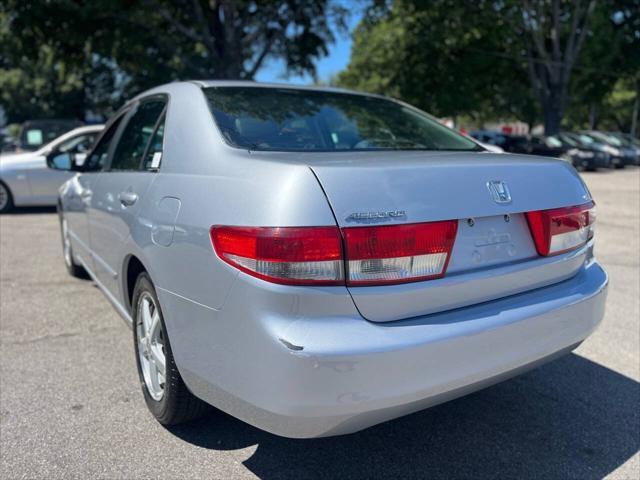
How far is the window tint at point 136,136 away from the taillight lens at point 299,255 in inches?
61.8

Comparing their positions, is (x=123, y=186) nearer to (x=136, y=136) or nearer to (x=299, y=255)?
(x=136, y=136)

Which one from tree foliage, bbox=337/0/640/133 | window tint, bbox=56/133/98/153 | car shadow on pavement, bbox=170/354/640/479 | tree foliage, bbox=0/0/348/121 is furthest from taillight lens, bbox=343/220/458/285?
tree foliage, bbox=337/0/640/133

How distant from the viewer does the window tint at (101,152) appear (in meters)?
4.24

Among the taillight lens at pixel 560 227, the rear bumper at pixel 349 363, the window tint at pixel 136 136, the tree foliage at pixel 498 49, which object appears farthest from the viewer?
the tree foliage at pixel 498 49

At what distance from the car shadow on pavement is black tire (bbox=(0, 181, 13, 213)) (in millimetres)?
8727

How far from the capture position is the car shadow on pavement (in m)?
2.55

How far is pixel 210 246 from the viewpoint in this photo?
218 cm

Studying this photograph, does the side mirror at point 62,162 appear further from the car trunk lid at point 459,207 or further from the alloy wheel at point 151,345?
the car trunk lid at point 459,207

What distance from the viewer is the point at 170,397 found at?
2.63 meters

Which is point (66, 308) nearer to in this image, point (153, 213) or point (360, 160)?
point (153, 213)

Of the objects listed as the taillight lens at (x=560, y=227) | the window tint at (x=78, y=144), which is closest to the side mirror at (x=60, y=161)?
the taillight lens at (x=560, y=227)

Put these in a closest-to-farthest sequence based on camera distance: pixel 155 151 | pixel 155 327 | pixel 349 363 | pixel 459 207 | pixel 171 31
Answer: pixel 349 363, pixel 459 207, pixel 155 327, pixel 155 151, pixel 171 31

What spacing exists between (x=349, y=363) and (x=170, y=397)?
1.10 m

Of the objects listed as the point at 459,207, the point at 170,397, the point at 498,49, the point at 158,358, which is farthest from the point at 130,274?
the point at 498,49
